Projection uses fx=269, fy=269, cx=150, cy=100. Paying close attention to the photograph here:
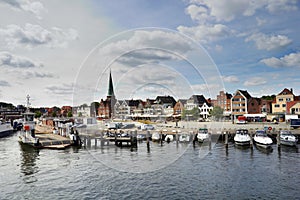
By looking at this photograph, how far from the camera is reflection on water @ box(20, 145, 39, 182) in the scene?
23445 millimetres

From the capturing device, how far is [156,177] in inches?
864

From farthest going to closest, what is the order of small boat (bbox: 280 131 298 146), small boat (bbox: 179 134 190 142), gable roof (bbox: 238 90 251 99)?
1. gable roof (bbox: 238 90 251 99)
2. small boat (bbox: 179 134 190 142)
3. small boat (bbox: 280 131 298 146)

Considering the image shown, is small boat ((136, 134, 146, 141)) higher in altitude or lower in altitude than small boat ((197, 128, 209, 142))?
lower

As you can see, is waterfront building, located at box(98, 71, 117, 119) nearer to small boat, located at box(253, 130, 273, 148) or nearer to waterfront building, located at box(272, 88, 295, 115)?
small boat, located at box(253, 130, 273, 148)

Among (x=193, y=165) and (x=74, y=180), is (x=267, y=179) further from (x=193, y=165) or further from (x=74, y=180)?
(x=74, y=180)

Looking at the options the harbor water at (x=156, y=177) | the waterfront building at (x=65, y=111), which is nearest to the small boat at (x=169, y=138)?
the harbor water at (x=156, y=177)

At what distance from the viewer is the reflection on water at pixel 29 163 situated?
2345 cm

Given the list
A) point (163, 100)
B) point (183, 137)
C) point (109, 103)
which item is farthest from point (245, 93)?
point (109, 103)

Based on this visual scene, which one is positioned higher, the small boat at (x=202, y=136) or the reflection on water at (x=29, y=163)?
the small boat at (x=202, y=136)

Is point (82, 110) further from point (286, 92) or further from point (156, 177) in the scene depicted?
point (286, 92)

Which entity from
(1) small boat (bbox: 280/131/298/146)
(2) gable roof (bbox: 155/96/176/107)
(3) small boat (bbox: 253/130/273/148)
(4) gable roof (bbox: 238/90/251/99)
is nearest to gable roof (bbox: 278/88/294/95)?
(4) gable roof (bbox: 238/90/251/99)

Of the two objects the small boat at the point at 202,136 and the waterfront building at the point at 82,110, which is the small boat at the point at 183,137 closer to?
the small boat at the point at 202,136

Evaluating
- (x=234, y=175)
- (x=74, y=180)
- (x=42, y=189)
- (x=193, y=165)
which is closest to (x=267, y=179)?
(x=234, y=175)

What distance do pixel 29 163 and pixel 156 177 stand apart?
1591cm
